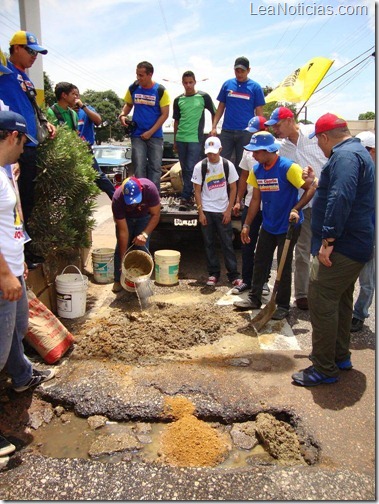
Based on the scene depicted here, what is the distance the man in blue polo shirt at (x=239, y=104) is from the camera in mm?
6730

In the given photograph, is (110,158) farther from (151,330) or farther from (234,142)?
(151,330)

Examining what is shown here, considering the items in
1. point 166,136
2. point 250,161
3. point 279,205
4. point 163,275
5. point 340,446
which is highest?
point 166,136

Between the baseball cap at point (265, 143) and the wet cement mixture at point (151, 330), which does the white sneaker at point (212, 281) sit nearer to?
the wet cement mixture at point (151, 330)

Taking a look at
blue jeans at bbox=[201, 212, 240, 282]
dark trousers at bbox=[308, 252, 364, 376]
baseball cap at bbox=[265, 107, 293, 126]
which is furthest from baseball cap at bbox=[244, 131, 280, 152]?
blue jeans at bbox=[201, 212, 240, 282]

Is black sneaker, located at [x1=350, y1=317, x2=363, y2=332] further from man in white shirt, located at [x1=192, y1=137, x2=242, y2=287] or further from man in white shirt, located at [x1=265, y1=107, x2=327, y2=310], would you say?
man in white shirt, located at [x1=192, y1=137, x2=242, y2=287]

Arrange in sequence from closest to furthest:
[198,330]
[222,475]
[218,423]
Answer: [222,475] < [218,423] < [198,330]

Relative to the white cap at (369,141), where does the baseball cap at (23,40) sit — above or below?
above

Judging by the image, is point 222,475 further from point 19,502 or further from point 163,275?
point 163,275

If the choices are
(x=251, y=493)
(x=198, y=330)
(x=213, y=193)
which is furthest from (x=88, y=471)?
(x=213, y=193)

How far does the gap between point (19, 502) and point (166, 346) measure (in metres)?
2.08

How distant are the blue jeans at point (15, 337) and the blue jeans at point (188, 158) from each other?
13.8 feet

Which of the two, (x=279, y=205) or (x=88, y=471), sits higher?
(x=279, y=205)

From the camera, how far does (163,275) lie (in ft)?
20.2

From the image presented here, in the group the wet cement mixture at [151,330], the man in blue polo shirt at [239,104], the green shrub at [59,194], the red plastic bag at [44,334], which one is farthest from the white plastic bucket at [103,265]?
the man in blue polo shirt at [239,104]
